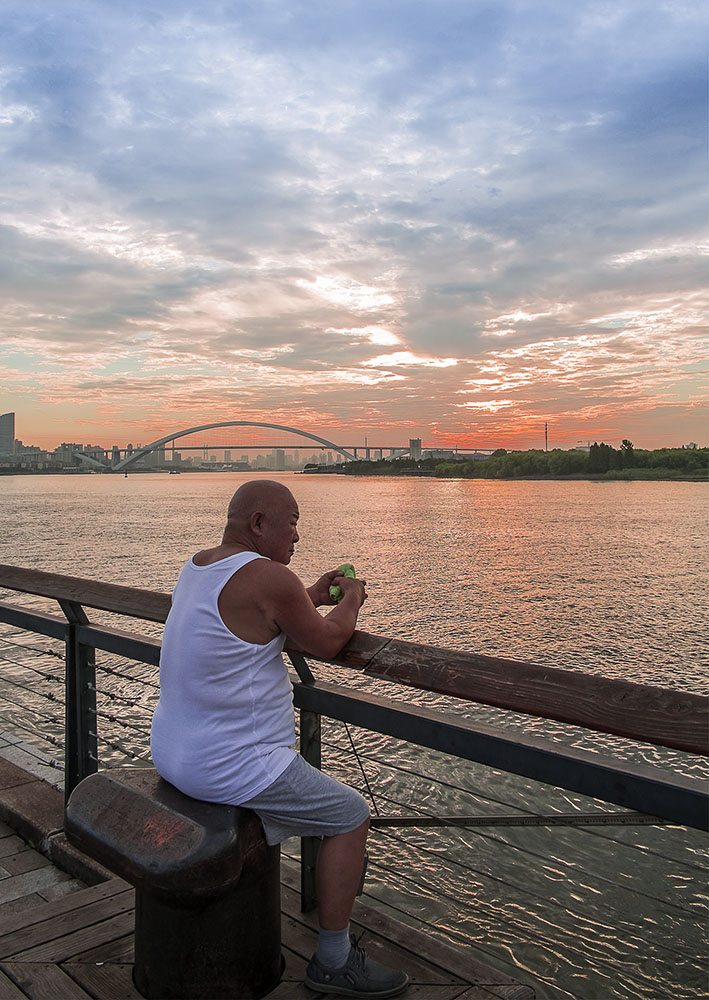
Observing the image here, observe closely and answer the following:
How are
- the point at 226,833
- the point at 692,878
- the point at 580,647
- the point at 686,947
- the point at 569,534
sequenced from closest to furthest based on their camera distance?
the point at 226,833 → the point at 686,947 → the point at 692,878 → the point at 580,647 → the point at 569,534

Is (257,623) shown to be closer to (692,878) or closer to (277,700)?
(277,700)

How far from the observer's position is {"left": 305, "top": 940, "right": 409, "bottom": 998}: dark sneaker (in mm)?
1925

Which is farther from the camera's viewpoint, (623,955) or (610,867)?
(610,867)

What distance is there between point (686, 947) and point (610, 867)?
2.71 ft

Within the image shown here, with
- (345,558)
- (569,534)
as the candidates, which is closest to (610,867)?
(345,558)

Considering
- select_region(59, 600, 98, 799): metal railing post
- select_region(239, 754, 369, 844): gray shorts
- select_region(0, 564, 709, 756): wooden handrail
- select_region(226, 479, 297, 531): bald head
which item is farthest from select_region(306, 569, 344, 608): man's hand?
select_region(59, 600, 98, 799): metal railing post

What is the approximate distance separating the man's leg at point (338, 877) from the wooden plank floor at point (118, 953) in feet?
0.72

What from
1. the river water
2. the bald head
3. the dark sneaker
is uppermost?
the bald head

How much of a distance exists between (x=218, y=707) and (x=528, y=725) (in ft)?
19.8

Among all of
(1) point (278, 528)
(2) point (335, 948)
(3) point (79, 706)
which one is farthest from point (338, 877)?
(3) point (79, 706)

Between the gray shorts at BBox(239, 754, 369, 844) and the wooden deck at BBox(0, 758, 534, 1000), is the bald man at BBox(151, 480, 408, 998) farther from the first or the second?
the wooden deck at BBox(0, 758, 534, 1000)

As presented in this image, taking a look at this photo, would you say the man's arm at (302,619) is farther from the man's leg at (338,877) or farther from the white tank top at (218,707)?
the man's leg at (338,877)

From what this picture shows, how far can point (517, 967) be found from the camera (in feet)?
12.3

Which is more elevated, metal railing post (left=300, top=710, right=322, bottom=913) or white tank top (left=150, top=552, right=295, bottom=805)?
white tank top (left=150, top=552, right=295, bottom=805)
